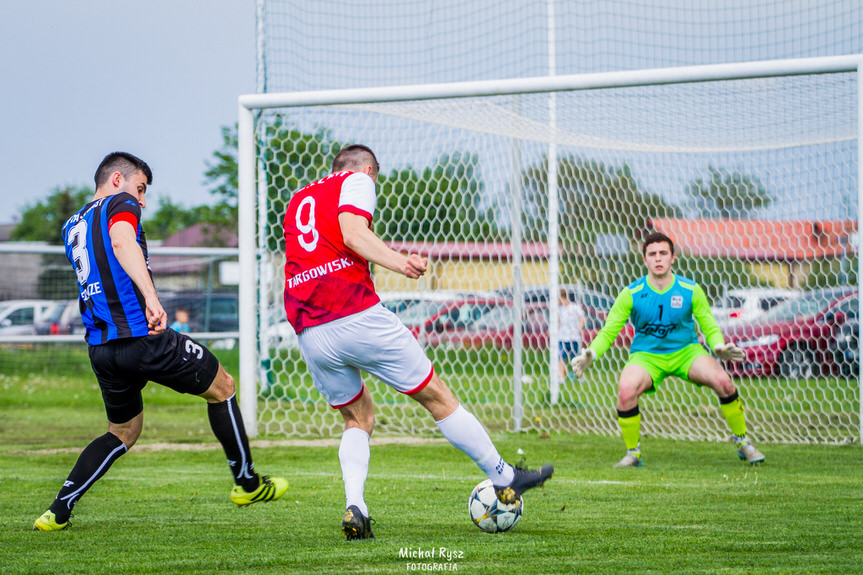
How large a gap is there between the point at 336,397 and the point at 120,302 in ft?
3.91

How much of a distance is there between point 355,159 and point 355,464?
149 cm

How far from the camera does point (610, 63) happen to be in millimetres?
9000

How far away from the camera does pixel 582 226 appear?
10.2 metres

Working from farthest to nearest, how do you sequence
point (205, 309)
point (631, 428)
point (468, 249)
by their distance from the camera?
point (205, 309)
point (468, 249)
point (631, 428)

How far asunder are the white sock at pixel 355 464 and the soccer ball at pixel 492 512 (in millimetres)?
546

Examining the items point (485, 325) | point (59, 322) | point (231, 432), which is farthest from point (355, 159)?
point (59, 322)

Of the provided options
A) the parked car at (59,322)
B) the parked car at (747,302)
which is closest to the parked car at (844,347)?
the parked car at (747,302)

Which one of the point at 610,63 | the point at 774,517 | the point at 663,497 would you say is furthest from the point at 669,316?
the point at 610,63

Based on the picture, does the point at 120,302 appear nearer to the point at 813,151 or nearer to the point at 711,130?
the point at 711,130

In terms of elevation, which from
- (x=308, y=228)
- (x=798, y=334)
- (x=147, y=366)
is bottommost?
(x=798, y=334)

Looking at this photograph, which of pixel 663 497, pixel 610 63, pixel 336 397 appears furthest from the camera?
pixel 610 63

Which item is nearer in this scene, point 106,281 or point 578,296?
point 106,281

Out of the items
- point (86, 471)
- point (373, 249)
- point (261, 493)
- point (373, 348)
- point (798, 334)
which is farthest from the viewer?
point (798, 334)

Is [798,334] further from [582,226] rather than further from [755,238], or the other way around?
[582,226]
